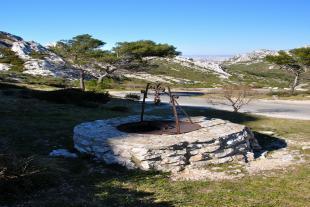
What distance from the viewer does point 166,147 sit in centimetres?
1016

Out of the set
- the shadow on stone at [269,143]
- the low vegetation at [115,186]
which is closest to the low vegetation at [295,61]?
the shadow on stone at [269,143]

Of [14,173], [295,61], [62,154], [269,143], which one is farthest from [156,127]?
[295,61]

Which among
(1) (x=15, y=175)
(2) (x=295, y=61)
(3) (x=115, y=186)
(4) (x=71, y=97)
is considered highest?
(2) (x=295, y=61)

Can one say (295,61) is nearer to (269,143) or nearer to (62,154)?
(269,143)

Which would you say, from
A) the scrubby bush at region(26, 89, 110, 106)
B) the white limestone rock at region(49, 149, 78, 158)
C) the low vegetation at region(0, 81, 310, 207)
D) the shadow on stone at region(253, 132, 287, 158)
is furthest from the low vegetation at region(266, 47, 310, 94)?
the white limestone rock at region(49, 149, 78, 158)

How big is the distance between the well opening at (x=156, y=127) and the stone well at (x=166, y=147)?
398 millimetres

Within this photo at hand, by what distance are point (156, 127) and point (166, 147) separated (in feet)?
8.90

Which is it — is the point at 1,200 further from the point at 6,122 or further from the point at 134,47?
the point at 134,47

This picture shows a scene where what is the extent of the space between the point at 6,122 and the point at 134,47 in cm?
2878

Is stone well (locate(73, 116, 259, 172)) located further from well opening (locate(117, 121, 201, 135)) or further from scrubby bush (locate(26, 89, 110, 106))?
scrubby bush (locate(26, 89, 110, 106))

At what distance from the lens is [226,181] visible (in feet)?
30.7

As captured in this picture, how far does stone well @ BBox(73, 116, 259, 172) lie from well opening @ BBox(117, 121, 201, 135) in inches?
15.7

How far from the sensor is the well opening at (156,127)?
11875mm

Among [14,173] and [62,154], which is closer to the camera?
[14,173]
